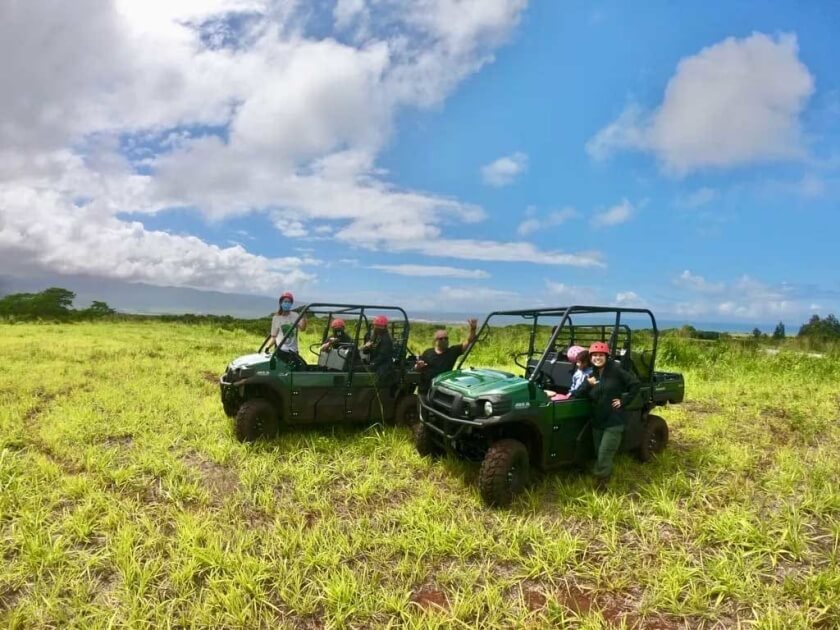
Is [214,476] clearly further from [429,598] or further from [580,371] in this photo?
[580,371]

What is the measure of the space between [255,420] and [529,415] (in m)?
3.77

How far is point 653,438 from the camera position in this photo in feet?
23.8

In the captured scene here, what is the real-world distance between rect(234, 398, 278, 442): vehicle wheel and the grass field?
0.74 feet

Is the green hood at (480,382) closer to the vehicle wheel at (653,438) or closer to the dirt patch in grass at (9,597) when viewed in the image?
the vehicle wheel at (653,438)

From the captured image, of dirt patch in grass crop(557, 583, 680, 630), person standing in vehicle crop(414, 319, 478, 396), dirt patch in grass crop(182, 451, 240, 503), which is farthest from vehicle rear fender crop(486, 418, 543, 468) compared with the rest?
dirt patch in grass crop(182, 451, 240, 503)

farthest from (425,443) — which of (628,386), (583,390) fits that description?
(628,386)

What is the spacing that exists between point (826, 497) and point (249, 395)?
6944 millimetres

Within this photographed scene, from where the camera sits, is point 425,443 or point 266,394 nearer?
point 425,443

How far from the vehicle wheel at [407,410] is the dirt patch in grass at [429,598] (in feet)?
12.6

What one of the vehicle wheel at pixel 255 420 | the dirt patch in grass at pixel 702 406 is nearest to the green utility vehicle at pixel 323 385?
the vehicle wheel at pixel 255 420

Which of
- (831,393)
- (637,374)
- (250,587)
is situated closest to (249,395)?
(250,587)

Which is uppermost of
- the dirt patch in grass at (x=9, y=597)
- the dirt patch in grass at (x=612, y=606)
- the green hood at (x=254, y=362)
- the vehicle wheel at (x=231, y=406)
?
the green hood at (x=254, y=362)

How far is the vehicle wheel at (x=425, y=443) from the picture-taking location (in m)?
6.86

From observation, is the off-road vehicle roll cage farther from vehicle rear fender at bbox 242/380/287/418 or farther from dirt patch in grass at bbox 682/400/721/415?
dirt patch in grass at bbox 682/400/721/415
